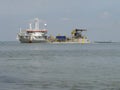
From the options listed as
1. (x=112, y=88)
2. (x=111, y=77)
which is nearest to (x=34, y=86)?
(x=112, y=88)

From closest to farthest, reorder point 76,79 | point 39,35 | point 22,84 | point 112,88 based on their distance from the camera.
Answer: point 112,88 → point 22,84 → point 76,79 → point 39,35

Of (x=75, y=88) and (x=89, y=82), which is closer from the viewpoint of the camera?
(x=75, y=88)

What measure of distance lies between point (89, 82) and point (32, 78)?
18.5 ft

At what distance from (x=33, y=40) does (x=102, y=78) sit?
161 metres

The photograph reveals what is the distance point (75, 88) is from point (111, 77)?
7.78m

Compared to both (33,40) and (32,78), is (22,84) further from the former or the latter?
(33,40)

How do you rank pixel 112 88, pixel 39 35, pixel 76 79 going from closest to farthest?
pixel 112 88
pixel 76 79
pixel 39 35

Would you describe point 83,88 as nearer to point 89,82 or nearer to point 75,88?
point 75,88

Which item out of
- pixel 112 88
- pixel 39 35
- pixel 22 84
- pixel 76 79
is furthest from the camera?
pixel 39 35

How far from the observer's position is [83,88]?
1199 inches

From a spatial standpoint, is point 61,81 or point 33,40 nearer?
point 61,81

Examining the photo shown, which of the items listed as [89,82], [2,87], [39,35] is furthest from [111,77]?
[39,35]

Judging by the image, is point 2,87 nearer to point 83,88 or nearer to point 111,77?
point 83,88

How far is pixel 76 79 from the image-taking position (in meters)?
36.2
